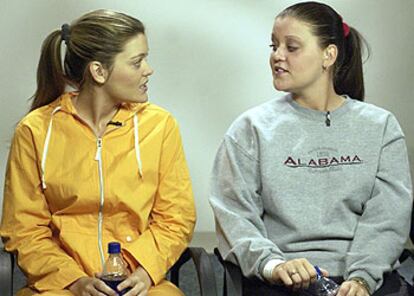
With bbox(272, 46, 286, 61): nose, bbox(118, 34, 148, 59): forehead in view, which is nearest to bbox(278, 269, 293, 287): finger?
bbox(272, 46, 286, 61): nose

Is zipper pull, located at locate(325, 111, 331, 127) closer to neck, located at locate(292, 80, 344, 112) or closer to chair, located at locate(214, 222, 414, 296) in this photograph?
neck, located at locate(292, 80, 344, 112)

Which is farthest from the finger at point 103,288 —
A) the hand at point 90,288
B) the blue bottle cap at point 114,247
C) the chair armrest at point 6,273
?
the chair armrest at point 6,273

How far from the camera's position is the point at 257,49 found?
3824 millimetres

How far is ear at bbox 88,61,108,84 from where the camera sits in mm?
2568

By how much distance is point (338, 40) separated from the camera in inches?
107

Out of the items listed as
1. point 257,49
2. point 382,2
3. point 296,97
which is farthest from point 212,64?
point 296,97

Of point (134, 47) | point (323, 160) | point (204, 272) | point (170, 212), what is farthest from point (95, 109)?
point (323, 160)

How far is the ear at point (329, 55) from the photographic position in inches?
106

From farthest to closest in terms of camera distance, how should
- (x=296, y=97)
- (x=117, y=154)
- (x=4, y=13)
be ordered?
(x=4, y=13), (x=296, y=97), (x=117, y=154)

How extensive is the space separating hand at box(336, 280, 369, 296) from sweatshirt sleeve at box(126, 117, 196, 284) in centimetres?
50

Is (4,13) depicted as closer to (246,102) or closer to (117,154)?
(246,102)

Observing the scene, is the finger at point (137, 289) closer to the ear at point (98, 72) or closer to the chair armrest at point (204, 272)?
the chair armrest at point (204, 272)

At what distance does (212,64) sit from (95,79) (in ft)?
4.18

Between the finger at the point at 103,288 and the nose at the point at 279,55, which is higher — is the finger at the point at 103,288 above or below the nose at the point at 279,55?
below
